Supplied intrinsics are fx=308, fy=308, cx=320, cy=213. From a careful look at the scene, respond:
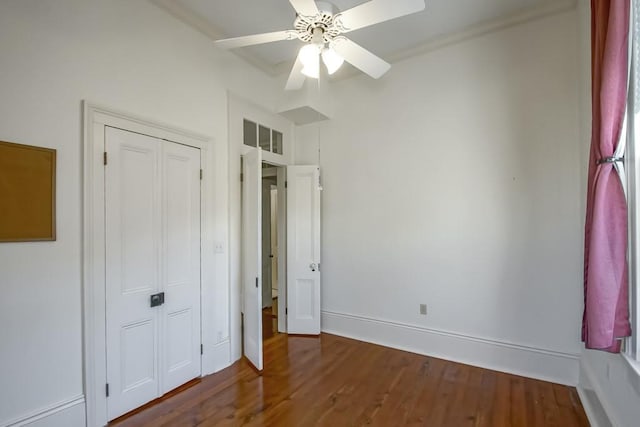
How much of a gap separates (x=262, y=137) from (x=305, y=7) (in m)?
2.00

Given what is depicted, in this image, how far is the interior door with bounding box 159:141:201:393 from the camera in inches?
105

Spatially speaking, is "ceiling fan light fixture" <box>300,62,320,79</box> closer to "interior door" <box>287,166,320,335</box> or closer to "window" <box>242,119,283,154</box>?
"window" <box>242,119,283,154</box>

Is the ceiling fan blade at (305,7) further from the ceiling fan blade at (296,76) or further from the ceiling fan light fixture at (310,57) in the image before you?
the ceiling fan blade at (296,76)

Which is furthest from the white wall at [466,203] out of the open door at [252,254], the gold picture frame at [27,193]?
the gold picture frame at [27,193]

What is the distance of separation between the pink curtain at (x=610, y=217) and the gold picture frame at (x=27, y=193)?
321 centimetres

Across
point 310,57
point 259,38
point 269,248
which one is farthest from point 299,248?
point 259,38

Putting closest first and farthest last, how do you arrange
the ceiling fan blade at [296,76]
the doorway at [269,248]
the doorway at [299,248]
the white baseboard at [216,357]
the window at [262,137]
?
the ceiling fan blade at [296,76] < the white baseboard at [216,357] < the window at [262,137] < the doorway at [299,248] < the doorway at [269,248]

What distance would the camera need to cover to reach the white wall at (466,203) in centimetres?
279

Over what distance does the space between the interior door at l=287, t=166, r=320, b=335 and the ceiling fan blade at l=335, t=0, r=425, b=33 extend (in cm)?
213

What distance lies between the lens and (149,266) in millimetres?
2531

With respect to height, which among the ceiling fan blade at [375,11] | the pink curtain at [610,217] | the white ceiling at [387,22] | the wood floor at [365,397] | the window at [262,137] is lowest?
the wood floor at [365,397]

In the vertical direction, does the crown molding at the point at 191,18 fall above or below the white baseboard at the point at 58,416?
above

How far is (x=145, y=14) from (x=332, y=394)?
139 inches

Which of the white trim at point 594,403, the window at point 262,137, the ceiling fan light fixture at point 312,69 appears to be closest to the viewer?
the white trim at point 594,403
